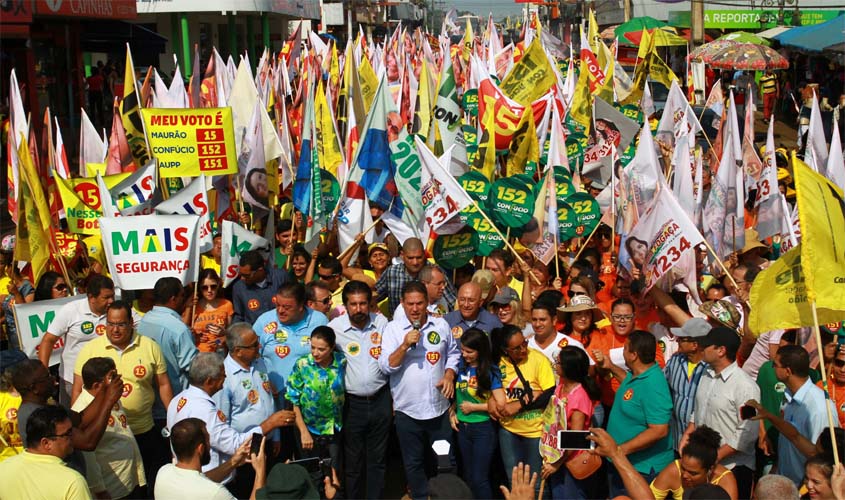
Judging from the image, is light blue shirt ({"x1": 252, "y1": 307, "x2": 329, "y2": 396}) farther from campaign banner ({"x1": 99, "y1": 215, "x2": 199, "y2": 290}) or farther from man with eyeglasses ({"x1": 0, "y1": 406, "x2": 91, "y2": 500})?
man with eyeglasses ({"x1": 0, "y1": 406, "x2": 91, "y2": 500})

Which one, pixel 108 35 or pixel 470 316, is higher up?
pixel 108 35

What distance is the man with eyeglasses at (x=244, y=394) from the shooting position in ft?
19.3

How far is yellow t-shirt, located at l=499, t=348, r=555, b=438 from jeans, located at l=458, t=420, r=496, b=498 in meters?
0.15

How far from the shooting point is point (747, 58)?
22406 millimetres

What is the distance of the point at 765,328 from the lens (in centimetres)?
518

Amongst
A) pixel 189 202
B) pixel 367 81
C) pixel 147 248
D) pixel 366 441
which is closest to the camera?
pixel 366 441

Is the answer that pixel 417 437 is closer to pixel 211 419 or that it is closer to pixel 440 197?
pixel 211 419

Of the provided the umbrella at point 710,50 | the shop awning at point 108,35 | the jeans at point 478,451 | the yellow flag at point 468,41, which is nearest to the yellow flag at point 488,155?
the jeans at point 478,451

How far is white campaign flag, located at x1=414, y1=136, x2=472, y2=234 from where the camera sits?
828cm

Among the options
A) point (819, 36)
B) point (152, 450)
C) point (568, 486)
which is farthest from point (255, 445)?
point (819, 36)

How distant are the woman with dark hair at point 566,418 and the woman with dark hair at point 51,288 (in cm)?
369

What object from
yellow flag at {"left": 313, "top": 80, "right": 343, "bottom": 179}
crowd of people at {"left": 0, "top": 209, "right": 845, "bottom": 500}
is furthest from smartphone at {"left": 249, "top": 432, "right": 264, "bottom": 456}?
yellow flag at {"left": 313, "top": 80, "right": 343, "bottom": 179}

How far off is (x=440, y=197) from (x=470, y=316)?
1.94 m

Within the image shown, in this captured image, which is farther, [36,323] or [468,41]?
[468,41]
